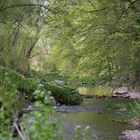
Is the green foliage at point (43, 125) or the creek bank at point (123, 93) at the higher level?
the green foliage at point (43, 125)

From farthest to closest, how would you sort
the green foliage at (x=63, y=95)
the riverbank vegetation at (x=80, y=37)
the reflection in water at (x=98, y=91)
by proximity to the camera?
the reflection in water at (x=98, y=91) < the green foliage at (x=63, y=95) < the riverbank vegetation at (x=80, y=37)

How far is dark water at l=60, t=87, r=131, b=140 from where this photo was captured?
33.3ft

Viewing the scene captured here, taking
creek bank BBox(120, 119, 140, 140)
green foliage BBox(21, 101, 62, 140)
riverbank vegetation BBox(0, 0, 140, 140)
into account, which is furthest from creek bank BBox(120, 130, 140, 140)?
green foliage BBox(21, 101, 62, 140)

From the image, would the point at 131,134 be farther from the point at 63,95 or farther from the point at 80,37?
the point at 63,95

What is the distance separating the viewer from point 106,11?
11.8 meters

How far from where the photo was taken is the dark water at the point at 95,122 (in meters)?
10.2

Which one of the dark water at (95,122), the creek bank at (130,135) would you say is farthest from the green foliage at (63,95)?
the creek bank at (130,135)

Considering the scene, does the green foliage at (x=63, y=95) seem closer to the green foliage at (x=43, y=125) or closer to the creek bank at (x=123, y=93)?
the creek bank at (x=123, y=93)

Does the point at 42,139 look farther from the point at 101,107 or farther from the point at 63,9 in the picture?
the point at 101,107

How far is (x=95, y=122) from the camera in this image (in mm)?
12344

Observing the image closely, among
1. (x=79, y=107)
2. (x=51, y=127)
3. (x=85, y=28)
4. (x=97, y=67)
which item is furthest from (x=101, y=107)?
(x=51, y=127)

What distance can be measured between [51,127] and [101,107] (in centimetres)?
1296

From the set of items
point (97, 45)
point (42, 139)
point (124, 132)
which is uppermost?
point (97, 45)

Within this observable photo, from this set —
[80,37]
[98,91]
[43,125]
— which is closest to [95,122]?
[80,37]
